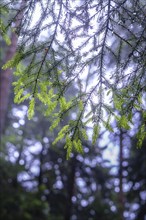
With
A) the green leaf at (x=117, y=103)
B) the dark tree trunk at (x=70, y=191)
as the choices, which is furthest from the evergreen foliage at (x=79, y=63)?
the dark tree trunk at (x=70, y=191)

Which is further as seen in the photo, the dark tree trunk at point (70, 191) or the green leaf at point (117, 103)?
the dark tree trunk at point (70, 191)

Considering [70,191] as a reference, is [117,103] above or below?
below

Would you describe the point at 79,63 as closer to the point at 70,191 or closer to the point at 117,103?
the point at 117,103

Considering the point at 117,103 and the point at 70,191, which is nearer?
the point at 117,103

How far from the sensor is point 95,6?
10.3ft

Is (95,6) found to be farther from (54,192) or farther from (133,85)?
(54,192)

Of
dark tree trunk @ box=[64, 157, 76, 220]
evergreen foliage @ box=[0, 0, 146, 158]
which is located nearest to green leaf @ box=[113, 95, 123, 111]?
evergreen foliage @ box=[0, 0, 146, 158]

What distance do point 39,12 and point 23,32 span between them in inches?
11.2

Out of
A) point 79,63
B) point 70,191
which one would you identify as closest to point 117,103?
point 79,63

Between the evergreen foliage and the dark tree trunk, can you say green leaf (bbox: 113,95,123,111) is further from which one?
the dark tree trunk

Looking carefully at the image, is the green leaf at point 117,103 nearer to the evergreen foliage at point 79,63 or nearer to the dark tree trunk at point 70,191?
the evergreen foliage at point 79,63

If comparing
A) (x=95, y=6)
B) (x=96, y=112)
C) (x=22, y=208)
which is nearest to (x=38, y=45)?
(x=95, y=6)

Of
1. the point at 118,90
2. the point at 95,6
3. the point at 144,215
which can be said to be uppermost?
the point at 95,6

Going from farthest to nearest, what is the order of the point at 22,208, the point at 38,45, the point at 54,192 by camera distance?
the point at 54,192
the point at 22,208
the point at 38,45
